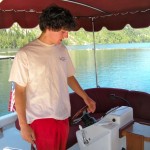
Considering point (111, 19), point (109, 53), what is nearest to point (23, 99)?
point (111, 19)

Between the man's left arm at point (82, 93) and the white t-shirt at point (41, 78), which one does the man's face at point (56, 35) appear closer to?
the white t-shirt at point (41, 78)

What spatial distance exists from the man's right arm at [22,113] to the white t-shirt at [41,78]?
0.05 meters

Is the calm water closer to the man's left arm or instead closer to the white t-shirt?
the man's left arm

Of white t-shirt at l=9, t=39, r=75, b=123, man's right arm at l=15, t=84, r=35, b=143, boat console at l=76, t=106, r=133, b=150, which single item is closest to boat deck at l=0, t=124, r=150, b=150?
boat console at l=76, t=106, r=133, b=150

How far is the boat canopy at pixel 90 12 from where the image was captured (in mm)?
3492

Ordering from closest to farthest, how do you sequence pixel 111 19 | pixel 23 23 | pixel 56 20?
pixel 56 20 < pixel 23 23 < pixel 111 19

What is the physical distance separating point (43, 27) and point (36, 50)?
0.51 ft

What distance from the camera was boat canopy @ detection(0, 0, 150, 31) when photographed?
3492 millimetres

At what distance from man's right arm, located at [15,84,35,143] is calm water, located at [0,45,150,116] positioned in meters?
6.70

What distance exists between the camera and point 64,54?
182 centimetres

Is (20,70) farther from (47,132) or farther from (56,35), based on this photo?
(47,132)

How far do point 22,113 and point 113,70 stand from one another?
51.0ft

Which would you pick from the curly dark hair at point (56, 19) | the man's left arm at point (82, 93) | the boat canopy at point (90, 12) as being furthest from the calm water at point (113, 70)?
the curly dark hair at point (56, 19)

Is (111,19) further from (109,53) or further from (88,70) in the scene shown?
(109,53)
